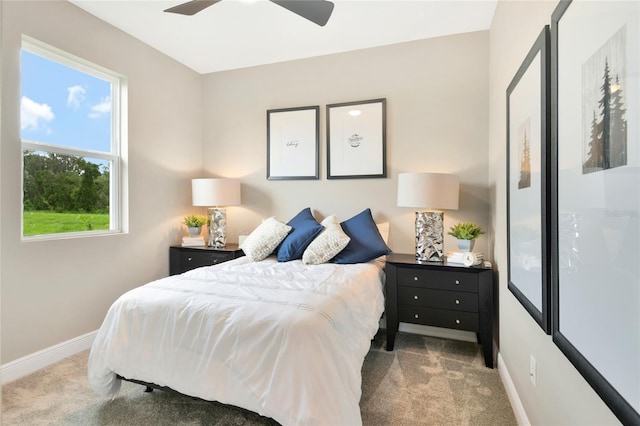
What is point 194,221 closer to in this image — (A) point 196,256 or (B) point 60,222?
(A) point 196,256

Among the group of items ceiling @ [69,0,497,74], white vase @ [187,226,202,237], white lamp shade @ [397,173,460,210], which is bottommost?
white vase @ [187,226,202,237]

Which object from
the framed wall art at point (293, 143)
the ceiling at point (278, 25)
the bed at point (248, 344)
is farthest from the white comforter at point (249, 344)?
the ceiling at point (278, 25)

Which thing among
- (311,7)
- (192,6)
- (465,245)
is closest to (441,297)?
(465,245)

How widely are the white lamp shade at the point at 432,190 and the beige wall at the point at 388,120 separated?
39 cm

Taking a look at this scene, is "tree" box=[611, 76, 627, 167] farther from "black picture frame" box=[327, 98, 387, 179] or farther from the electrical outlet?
"black picture frame" box=[327, 98, 387, 179]

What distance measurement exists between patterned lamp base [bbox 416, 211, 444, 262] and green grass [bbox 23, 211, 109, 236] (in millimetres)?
2849

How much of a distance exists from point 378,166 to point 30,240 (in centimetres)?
292

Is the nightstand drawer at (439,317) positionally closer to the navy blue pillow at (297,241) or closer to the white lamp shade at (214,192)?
the navy blue pillow at (297,241)

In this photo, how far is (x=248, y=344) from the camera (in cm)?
160

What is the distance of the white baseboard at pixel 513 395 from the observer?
5.92 ft

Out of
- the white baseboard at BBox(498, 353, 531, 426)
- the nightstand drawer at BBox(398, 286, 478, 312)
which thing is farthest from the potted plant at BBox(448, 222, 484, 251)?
the white baseboard at BBox(498, 353, 531, 426)

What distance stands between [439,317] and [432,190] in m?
1.01

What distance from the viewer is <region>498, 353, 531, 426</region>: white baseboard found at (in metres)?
1.80

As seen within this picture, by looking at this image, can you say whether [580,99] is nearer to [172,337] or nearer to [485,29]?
[172,337]
